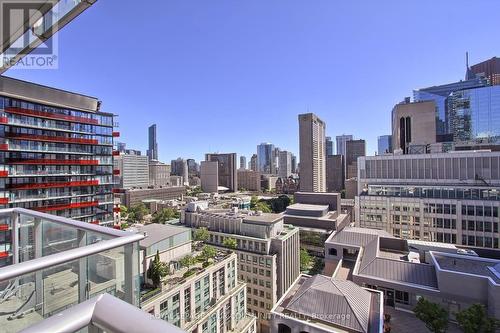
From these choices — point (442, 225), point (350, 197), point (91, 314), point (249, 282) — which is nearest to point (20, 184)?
point (249, 282)

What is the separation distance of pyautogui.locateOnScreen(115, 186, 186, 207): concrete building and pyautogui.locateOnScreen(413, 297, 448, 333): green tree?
76234mm

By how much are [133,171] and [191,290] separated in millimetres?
92177

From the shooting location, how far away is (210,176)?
105m

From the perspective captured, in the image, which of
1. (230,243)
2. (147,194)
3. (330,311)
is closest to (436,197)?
(230,243)

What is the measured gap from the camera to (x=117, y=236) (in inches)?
69.7

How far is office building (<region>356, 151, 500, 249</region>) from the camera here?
88.4 ft

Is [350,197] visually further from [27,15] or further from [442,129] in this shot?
[27,15]

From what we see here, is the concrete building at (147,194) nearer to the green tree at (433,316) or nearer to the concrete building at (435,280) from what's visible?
the concrete building at (435,280)

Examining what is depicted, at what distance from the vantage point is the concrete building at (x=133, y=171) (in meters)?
93.4

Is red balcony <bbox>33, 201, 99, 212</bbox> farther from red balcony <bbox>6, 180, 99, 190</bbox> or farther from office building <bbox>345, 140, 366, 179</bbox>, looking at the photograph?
office building <bbox>345, 140, 366, 179</bbox>

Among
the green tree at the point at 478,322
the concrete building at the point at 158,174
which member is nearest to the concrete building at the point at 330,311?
the green tree at the point at 478,322

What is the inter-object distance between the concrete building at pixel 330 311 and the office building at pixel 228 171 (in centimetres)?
10013

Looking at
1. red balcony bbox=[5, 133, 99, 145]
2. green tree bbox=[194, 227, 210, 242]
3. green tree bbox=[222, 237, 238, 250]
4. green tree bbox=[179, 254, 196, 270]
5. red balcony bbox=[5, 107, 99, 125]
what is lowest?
green tree bbox=[222, 237, 238, 250]

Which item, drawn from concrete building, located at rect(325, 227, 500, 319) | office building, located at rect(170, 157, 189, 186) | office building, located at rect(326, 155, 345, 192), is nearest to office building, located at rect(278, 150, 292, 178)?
office building, located at rect(326, 155, 345, 192)
